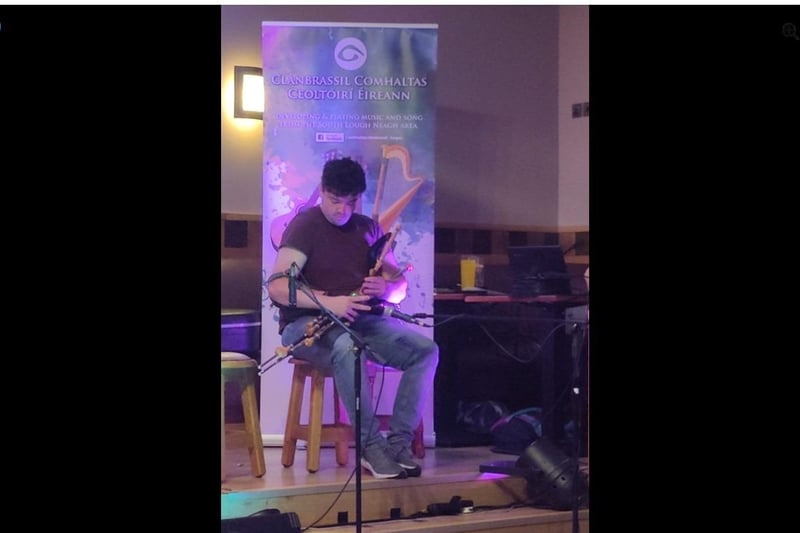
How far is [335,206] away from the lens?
133 inches

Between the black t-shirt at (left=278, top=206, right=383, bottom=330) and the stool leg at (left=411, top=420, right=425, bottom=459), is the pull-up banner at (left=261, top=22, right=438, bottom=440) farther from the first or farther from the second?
the stool leg at (left=411, top=420, right=425, bottom=459)

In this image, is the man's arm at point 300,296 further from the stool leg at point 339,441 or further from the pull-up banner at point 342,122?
the stool leg at point 339,441

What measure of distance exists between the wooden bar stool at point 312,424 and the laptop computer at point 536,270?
875 millimetres

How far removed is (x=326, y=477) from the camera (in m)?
3.38

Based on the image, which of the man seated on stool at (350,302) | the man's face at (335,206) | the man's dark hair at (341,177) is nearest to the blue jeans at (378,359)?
the man seated on stool at (350,302)

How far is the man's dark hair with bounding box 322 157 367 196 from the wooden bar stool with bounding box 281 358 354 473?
67 cm

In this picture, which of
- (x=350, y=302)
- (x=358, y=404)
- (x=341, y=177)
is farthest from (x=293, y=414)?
(x=341, y=177)

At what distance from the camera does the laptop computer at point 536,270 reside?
12.0 ft

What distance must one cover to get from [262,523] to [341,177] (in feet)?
4.31
